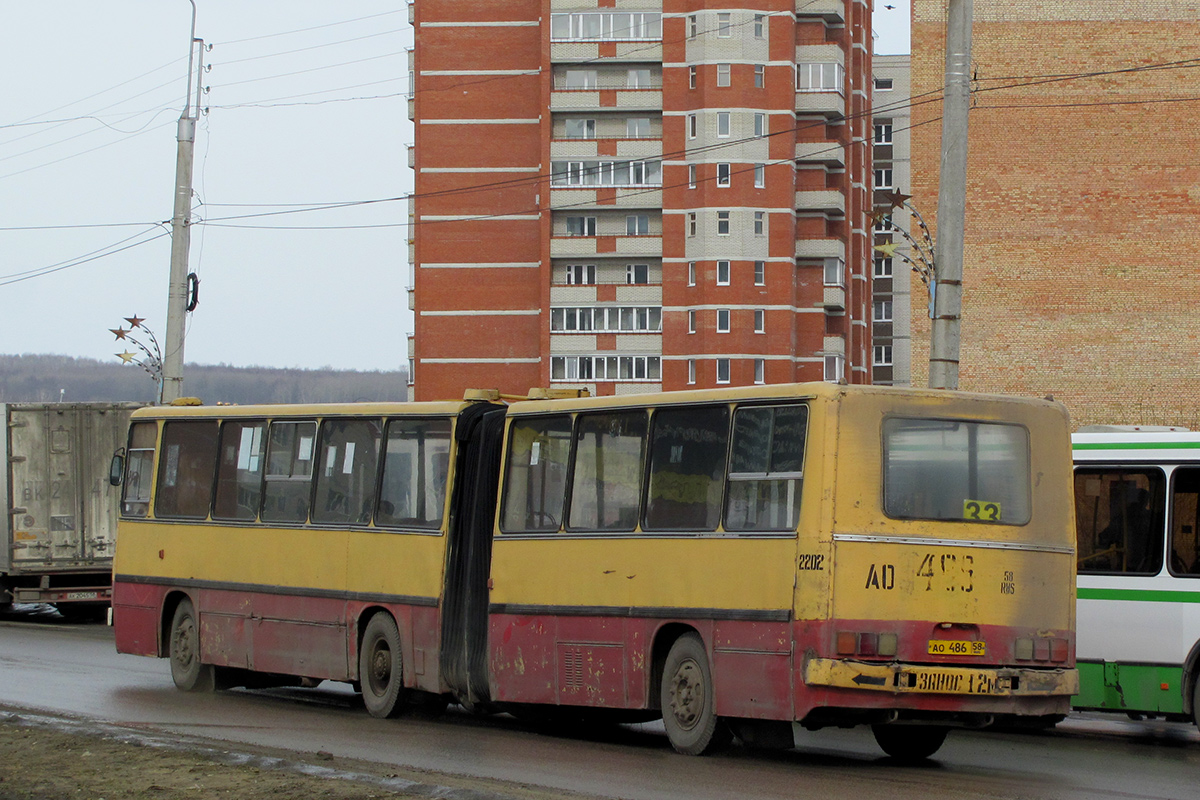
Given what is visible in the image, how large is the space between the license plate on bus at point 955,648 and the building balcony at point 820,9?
76.5 metres

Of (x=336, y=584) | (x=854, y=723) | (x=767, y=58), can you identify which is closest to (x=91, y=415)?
(x=336, y=584)

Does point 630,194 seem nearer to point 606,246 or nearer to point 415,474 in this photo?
point 606,246

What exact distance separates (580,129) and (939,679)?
7613cm

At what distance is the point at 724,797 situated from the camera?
10.2 metres

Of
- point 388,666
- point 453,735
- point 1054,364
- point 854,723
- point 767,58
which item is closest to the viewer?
point 854,723

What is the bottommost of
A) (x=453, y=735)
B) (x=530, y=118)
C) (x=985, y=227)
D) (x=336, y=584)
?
(x=453, y=735)

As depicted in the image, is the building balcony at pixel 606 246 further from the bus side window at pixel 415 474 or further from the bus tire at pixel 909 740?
the bus tire at pixel 909 740

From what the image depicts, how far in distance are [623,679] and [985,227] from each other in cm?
4613

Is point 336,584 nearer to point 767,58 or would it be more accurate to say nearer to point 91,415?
point 91,415

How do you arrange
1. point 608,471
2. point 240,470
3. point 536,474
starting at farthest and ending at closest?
point 240,470, point 536,474, point 608,471

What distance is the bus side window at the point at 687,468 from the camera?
40.7ft

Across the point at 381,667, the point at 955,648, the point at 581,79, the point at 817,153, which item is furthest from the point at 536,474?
the point at 581,79

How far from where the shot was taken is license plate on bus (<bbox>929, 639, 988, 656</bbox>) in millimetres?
11477

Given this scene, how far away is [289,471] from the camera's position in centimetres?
1703
